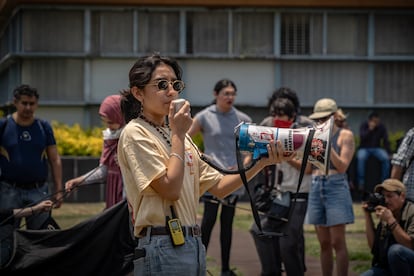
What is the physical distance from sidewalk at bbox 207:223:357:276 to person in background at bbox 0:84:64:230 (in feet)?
8.15

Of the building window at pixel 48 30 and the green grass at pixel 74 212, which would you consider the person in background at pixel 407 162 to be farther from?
the building window at pixel 48 30

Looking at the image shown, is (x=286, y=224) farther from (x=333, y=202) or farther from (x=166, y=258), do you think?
(x=166, y=258)

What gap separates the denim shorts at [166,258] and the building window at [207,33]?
16888 mm

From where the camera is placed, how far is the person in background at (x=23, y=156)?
9.12 m

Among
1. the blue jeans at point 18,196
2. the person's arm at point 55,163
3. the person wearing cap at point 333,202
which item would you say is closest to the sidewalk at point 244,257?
the person wearing cap at point 333,202

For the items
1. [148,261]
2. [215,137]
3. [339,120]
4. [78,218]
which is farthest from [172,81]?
[78,218]

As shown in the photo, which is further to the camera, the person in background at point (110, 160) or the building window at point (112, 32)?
the building window at point (112, 32)

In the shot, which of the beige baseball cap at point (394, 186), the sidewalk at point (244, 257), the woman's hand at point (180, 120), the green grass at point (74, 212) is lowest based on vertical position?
the sidewalk at point (244, 257)

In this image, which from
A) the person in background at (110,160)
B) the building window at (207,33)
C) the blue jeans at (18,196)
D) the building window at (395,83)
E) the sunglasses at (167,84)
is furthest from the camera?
the building window at (395,83)

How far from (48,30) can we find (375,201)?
14286mm

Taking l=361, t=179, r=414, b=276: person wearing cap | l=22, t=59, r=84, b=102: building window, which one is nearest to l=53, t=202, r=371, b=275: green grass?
l=361, t=179, r=414, b=276: person wearing cap

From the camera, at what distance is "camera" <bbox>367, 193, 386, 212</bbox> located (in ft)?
27.0

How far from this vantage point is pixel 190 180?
195 inches

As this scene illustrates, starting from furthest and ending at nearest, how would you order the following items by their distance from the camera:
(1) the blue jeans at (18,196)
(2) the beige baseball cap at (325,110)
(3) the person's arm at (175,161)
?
(1) the blue jeans at (18,196), (2) the beige baseball cap at (325,110), (3) the person's arm at (175,161)
